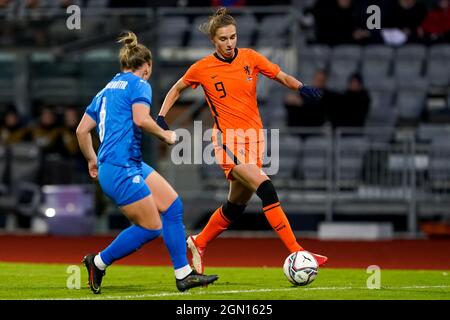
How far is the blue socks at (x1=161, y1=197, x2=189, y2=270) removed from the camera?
34.4 feet

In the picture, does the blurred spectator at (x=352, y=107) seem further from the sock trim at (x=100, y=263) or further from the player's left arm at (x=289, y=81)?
the sock trim at (x=100, y=263)

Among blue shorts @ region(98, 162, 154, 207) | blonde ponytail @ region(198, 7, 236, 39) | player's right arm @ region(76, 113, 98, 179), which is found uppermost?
blonde ponytail @ region(198, 7, 236, 39)

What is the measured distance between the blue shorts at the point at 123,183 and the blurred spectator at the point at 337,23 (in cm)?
1221

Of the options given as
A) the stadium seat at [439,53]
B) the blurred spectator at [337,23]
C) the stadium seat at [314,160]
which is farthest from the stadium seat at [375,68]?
the stadium seat at [314,160]

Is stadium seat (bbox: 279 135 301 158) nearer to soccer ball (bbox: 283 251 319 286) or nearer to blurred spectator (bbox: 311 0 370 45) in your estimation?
blurred spectator (bbox: 311 0 370 45)

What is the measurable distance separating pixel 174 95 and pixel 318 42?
11018 mm

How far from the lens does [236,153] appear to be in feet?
39.0

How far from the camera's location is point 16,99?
22047mm

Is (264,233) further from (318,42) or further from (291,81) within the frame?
(291,81)

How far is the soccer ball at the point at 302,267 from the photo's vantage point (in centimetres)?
1099

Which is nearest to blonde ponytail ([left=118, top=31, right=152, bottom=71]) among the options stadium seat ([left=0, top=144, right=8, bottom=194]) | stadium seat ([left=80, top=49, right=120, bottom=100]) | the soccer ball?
the soccer ball

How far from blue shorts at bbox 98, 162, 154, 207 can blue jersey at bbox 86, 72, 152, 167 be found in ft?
0.18

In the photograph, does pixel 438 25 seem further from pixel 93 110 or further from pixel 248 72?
pixel 93 110
